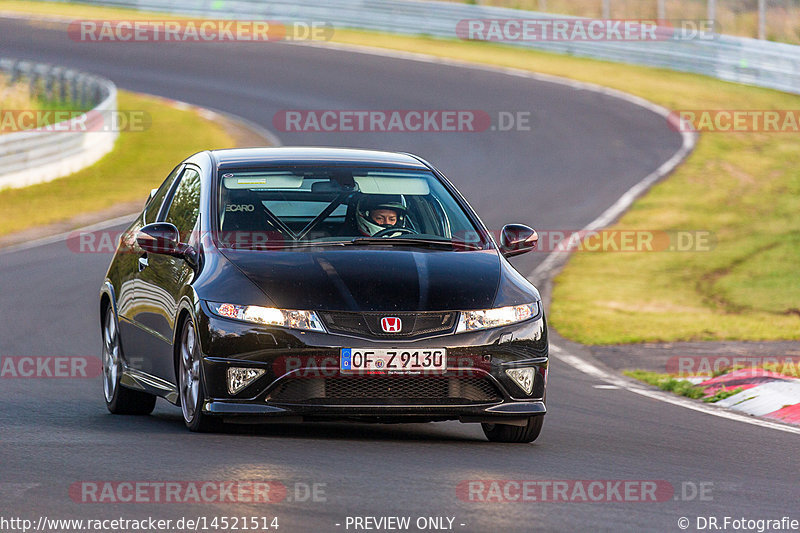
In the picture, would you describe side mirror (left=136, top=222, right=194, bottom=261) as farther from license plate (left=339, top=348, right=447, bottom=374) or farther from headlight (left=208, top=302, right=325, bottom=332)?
license plate (left=339, top=348, right=447, bottom=374)

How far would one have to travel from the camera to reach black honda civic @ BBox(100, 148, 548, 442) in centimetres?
743

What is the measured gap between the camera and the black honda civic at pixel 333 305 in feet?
24.4

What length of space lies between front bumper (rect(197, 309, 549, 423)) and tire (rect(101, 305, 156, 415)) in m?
1.72

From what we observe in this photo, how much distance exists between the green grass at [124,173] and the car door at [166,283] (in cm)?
1184

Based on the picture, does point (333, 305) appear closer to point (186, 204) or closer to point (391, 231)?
point (391, 231)

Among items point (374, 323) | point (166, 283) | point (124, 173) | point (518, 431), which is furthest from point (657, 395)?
point (124, 173)

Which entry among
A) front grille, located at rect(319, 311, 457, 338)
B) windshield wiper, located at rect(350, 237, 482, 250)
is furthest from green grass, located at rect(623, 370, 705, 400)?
front grille, located at rect(319, 311, 457, 338)

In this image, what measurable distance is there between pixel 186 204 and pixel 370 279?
1835mm

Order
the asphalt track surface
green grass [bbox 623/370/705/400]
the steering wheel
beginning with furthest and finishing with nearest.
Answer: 1. green grass [bbox 623/370/705/400]
2. the steering wheel
3. the asphalt track surface

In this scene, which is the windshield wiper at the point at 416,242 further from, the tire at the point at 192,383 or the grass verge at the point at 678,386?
the grass verge at the point at 678,386

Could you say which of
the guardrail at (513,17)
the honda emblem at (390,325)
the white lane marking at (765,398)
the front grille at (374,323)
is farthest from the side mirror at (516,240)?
the guardrail at (513,17)

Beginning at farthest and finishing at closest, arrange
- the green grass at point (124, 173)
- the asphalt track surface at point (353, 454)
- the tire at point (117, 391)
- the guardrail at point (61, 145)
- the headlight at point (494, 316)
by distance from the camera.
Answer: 1. the guardrail at point (61, 145)
2. the green grass at point (124, 173)
3. the tire at point (117, 391)
4. the headlight at point (494, 316)
5. the asphalt track surface at point (353, 454)

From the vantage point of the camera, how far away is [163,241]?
26.8ft

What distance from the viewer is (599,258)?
19.7 m
